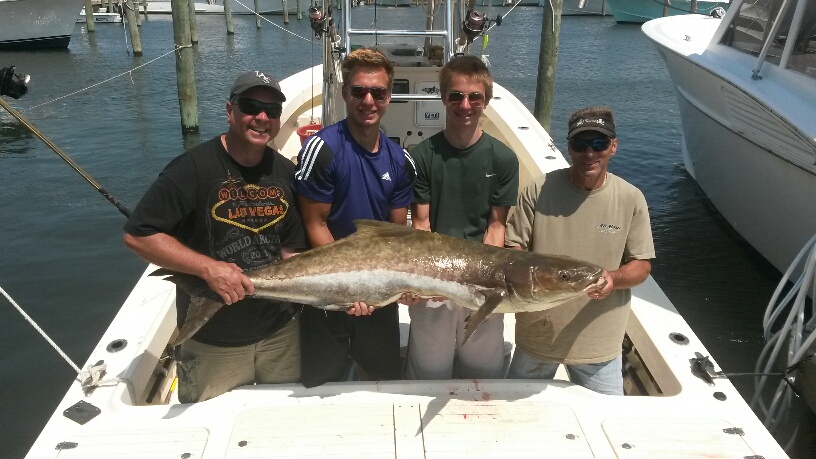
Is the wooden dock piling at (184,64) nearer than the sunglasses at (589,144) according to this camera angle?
No

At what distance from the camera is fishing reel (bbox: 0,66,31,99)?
159 inches

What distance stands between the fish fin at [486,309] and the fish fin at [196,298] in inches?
46.2

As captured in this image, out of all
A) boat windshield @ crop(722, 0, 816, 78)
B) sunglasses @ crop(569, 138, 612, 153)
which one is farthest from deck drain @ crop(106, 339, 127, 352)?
boat windshield @ crop(722, 0, 816, 78)

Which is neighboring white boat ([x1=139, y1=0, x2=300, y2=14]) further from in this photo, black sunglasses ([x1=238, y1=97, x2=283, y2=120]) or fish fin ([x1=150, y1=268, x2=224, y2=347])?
fish fin ([x1=150, y1=268, x2=224, y2=347])

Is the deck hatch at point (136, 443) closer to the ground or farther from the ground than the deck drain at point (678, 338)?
farther from the ground

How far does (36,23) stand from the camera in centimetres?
2973

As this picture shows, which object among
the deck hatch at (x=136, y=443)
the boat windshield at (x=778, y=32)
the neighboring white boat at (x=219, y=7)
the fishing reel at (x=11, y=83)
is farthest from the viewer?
the neighboring white boat at (x=219, y=7)

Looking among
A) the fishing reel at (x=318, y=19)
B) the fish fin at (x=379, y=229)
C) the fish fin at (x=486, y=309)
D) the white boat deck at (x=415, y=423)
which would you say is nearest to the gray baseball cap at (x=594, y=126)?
the fish fin at (x=486, y=309)

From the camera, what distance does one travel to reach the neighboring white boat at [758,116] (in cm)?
629

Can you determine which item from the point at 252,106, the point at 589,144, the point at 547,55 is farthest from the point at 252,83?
the point at 547,55

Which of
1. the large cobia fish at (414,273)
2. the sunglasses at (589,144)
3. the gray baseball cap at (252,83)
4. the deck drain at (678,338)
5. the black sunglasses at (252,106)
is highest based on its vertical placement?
the gray baseball cap at (252,83)

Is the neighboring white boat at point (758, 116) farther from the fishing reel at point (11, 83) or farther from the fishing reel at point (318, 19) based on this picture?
the fishing reel at point (11, 83)

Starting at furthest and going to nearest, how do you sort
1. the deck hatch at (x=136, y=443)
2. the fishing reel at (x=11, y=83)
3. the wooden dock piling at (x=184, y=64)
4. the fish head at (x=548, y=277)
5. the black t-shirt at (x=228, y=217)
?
the wooden dock piling at (x=184, y=64)
the fishing reel at (x=11, y=83)
the fish head at (x=548, y=277)
the black t-shirt at (x=228, y=217)
the deck hatch at (x=136, y=443)

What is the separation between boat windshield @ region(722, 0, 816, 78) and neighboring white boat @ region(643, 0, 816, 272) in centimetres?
1
